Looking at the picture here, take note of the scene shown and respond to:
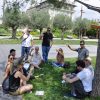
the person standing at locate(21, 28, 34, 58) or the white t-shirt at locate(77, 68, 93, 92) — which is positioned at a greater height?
the person standing at locate(21, 28, 34, 58)

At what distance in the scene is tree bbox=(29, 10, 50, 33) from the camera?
54.1m

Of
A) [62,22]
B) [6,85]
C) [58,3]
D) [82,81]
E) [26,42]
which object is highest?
[58,3]

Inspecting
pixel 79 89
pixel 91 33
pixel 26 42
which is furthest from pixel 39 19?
pixel 79 89

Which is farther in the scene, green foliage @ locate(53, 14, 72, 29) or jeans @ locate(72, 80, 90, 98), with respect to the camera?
green foliage @ locate(53, 14, 72, 29)

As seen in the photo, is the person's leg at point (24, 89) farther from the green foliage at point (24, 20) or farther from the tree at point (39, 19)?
the tree at point (39, 19)

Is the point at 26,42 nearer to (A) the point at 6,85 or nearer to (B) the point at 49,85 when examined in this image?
(B) the point at 49,85

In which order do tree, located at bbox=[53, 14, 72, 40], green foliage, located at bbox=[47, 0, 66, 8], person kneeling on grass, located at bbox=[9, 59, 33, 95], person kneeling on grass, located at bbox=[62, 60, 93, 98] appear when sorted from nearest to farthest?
person kneeling on grass, located at bbox=[62, 60, 93, 98] < person kneeling on grass, located at bbox=[9, 59, 33, 95] < green foliage, located at bbox=[47, 0, 66, 8] < tree, located at bbox=[53, 14, 72, 40]

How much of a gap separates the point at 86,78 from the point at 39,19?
45.4 metres

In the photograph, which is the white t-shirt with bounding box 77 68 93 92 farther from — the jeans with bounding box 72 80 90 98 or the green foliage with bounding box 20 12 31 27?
the green foliage with bounding box 20 12 31 27

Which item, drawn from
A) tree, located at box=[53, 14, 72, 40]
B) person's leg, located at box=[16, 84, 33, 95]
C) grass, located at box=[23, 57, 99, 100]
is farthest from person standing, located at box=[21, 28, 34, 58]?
tree, located at box=[53, 14, 72, 40]

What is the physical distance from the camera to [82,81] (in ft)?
30.6

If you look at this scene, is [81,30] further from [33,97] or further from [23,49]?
[33,97]

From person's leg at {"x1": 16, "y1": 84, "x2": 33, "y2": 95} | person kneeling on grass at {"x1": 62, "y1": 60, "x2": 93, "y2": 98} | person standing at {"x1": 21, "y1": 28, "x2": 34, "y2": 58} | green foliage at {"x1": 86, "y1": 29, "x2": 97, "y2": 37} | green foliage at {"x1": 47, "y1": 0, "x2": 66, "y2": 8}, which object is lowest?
green foliage at {"x1": 86, "y1": 29, "x2": 97, "y2": 37}

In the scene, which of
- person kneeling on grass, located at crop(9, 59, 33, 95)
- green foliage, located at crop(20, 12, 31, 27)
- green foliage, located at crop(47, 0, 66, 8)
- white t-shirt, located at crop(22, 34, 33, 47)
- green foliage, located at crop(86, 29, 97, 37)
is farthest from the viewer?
green foliage, located at crop(86, 29, 97, 37)
